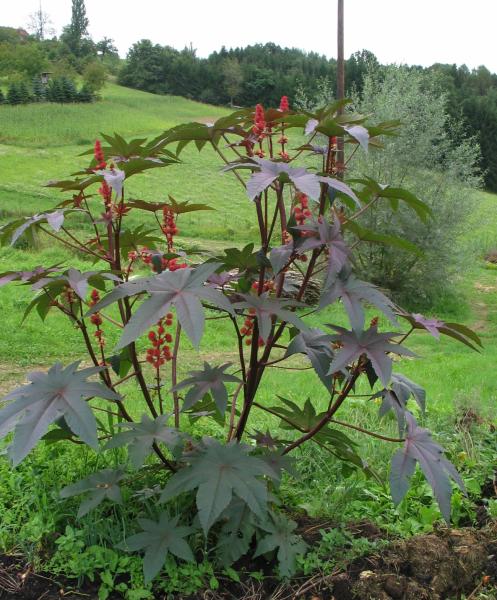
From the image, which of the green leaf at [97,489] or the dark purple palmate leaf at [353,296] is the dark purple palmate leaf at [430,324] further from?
the green leaf at [97,489]

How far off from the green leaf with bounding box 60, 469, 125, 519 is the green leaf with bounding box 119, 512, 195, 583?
0.43 feet

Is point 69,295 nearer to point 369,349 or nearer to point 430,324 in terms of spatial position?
point 369,349

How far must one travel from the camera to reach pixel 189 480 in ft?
5.81

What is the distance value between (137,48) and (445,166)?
195ft

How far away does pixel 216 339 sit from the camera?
8383 millimetres

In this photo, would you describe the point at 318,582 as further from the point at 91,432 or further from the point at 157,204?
the point at 157,204

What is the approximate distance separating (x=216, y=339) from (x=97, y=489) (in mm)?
6325

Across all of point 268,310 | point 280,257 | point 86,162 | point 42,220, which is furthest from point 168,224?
point 86,162

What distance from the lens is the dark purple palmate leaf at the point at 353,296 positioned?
5.41 ft

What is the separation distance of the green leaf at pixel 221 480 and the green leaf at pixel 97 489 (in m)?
0.32

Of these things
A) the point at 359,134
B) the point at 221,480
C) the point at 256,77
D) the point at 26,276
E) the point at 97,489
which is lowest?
the point at 97,489

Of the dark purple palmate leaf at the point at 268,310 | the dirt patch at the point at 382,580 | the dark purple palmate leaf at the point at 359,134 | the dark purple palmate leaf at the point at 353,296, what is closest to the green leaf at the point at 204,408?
the dirt patch at the point at 382,580

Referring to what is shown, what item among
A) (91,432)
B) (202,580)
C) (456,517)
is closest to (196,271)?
(91,432)

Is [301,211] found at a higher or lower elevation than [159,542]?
higher
